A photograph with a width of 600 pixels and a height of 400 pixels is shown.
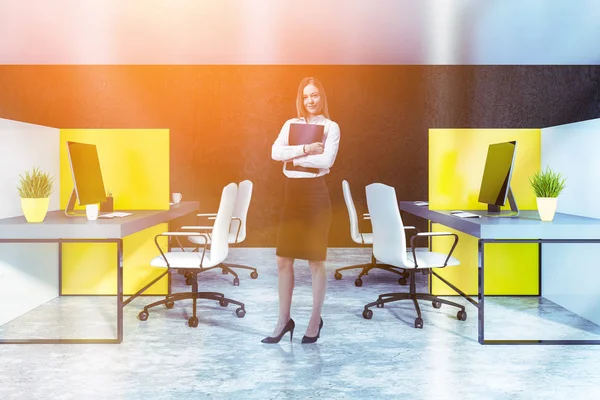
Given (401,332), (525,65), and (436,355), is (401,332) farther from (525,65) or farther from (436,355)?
(525,65)

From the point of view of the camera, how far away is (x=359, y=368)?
2.82 metres

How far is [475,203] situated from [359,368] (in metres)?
2.35

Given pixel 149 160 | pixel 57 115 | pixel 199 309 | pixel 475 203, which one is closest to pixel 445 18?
pixel 475 203

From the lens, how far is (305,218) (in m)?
3.22

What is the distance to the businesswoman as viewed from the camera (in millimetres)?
3197

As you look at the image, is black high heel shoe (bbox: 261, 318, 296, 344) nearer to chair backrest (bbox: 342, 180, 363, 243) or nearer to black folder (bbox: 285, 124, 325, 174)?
Answer: black folder (bbox: 285, 124, 325, 174)

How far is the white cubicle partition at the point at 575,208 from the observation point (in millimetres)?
3830

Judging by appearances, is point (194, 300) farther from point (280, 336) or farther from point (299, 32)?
point (299, 32)

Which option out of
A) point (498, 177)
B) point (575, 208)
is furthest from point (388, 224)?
point (575, 208)

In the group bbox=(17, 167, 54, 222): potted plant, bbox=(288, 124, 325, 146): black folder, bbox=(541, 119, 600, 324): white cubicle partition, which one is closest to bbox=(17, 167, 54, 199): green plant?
bbox=(17, 167, 54, 222): potted plant

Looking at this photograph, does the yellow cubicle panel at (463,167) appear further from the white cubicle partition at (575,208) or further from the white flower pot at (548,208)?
the white flower pot at (548,208)

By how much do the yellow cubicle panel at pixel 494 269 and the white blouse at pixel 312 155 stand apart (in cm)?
186

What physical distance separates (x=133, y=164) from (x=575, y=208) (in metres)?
3.68

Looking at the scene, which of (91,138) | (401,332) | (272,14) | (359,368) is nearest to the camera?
(359,368)
